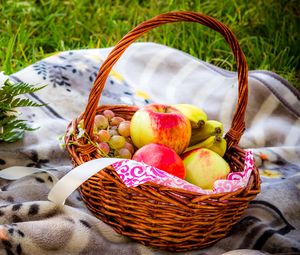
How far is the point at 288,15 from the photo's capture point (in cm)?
279

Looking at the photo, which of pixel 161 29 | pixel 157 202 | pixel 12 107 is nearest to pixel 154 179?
pixel 157 202

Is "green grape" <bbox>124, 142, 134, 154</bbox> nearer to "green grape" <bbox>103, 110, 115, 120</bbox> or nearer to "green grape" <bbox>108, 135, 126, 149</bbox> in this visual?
"green grape" <bbox>108, 135, 126, 149</bbox>

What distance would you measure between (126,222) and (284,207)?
0.48 meters

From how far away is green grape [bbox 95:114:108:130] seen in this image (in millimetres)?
1386

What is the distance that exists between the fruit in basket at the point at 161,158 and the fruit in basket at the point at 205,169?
2.1 inches

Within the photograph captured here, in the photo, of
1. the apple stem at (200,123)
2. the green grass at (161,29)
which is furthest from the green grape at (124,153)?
the green grass at (161,29)

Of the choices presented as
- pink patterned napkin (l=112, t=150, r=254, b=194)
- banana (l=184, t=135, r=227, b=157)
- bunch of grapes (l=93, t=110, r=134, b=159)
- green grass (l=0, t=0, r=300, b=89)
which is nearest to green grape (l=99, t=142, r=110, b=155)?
bunch of grapes (l=93, t=110, r=134, b=159)

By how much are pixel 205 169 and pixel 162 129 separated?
14cm

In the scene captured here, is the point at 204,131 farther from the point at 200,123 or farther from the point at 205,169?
the point at 205,169

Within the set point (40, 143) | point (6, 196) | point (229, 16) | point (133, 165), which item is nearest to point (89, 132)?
point (133, 165)

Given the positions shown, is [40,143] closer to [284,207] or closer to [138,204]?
[138,204]

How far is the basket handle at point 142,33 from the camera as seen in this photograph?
1.25 meters

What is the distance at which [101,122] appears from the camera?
4.56 ft

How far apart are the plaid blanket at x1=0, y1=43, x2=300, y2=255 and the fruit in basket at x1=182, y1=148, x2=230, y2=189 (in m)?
0.16
